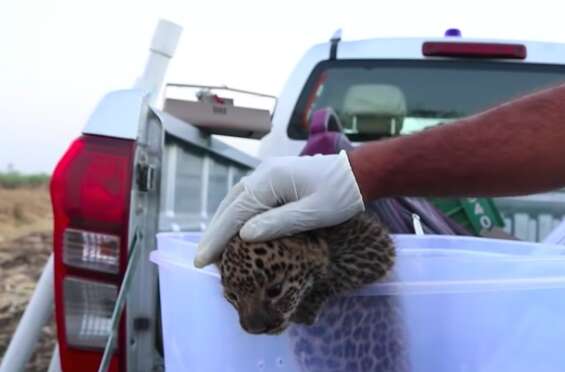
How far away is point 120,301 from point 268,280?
2.16 feet

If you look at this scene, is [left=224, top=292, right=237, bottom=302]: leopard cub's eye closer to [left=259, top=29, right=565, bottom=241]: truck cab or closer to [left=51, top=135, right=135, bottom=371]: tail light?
[left=51, top=135, right=135, bottom=371]: tail light

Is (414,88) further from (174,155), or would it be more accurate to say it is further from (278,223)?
(278,223)

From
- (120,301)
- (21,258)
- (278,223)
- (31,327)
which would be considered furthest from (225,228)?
(21,258)

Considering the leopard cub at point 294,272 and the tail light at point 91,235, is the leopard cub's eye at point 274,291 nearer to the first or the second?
the leopard cub at point 294,272

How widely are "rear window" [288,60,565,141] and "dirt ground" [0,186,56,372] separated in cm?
121

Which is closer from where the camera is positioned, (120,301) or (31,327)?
A: (120,301)

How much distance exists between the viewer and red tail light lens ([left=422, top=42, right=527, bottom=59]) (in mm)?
3340

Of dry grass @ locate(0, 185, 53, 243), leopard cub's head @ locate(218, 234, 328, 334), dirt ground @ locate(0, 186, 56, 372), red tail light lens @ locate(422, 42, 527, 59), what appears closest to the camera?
Answer: leopard cub's head @ locate(218, 234, 328, 334)

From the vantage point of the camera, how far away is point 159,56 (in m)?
2.50

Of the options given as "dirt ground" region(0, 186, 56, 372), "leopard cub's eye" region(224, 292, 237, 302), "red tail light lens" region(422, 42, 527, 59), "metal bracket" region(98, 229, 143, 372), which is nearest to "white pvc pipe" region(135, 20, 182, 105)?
"dirt ground" region(0, 186, 56, 372)

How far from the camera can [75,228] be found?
184cm

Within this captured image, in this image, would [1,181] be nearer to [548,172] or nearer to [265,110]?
[265,110]

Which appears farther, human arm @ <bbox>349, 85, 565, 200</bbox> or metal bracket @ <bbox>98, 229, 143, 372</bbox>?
metal bracket @ <bbox>98, 229, 143, 372</bbox>

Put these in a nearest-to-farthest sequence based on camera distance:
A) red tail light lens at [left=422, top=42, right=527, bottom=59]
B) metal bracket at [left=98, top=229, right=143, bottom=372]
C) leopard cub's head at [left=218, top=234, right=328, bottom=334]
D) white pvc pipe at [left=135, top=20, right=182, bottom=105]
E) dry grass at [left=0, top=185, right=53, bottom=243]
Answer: leopard cub's head at [left=218, top=234, right=328, bottom=334] < metal bracket at [left=98, top=229, right=143, bottom=372] < white pvc pipe at [left=135, top=20, right=182, bottom=105] < red tail light lens at [left=422, top=42, right=527, bottom=59] < dry grass at [left=0, top=185, right=53, bottom=243]
